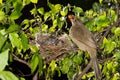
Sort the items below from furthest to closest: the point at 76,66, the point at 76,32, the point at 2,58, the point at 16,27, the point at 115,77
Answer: the point at 76,32 → the point at 115,77 → the point at 76,66 → the point at 16,27 → the point at 2,58

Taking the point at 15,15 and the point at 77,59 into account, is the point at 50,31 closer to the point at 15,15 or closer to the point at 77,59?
the point at 77,59

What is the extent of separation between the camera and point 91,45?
229 centimetres

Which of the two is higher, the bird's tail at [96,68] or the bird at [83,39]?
the bird at [83,39]

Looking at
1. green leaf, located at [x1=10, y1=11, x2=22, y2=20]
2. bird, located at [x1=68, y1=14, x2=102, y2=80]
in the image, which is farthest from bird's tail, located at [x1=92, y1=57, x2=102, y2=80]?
green leaf, located at [x1=10, y1=11, x2=22, y2=20]

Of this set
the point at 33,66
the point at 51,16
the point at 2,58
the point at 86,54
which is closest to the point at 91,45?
the point at 86,54

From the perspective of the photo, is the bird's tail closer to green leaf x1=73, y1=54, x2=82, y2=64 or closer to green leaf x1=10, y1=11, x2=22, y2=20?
green leaf x1=73, y1=54, x2=82, y2=64

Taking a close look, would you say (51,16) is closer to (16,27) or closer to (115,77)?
(115,77)

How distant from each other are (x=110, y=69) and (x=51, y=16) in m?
0.53

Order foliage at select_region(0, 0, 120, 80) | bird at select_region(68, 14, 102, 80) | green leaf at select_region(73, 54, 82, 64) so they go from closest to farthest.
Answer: foliage at select_region(0, 0, 120, 80)
green leaf at select_region(73, 54, 82, 64)
bird at select_region(68, 14, 102, 80)

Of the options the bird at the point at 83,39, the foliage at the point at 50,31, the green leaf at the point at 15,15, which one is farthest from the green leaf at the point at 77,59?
the green leaf at the point at 15,15

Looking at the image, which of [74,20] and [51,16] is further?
[74,20]

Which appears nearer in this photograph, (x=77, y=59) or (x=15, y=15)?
(x=15, y=15)

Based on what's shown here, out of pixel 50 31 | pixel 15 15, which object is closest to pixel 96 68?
pixel 50 31

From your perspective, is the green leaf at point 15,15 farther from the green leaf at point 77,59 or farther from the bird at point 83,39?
the bird at point 83,39
